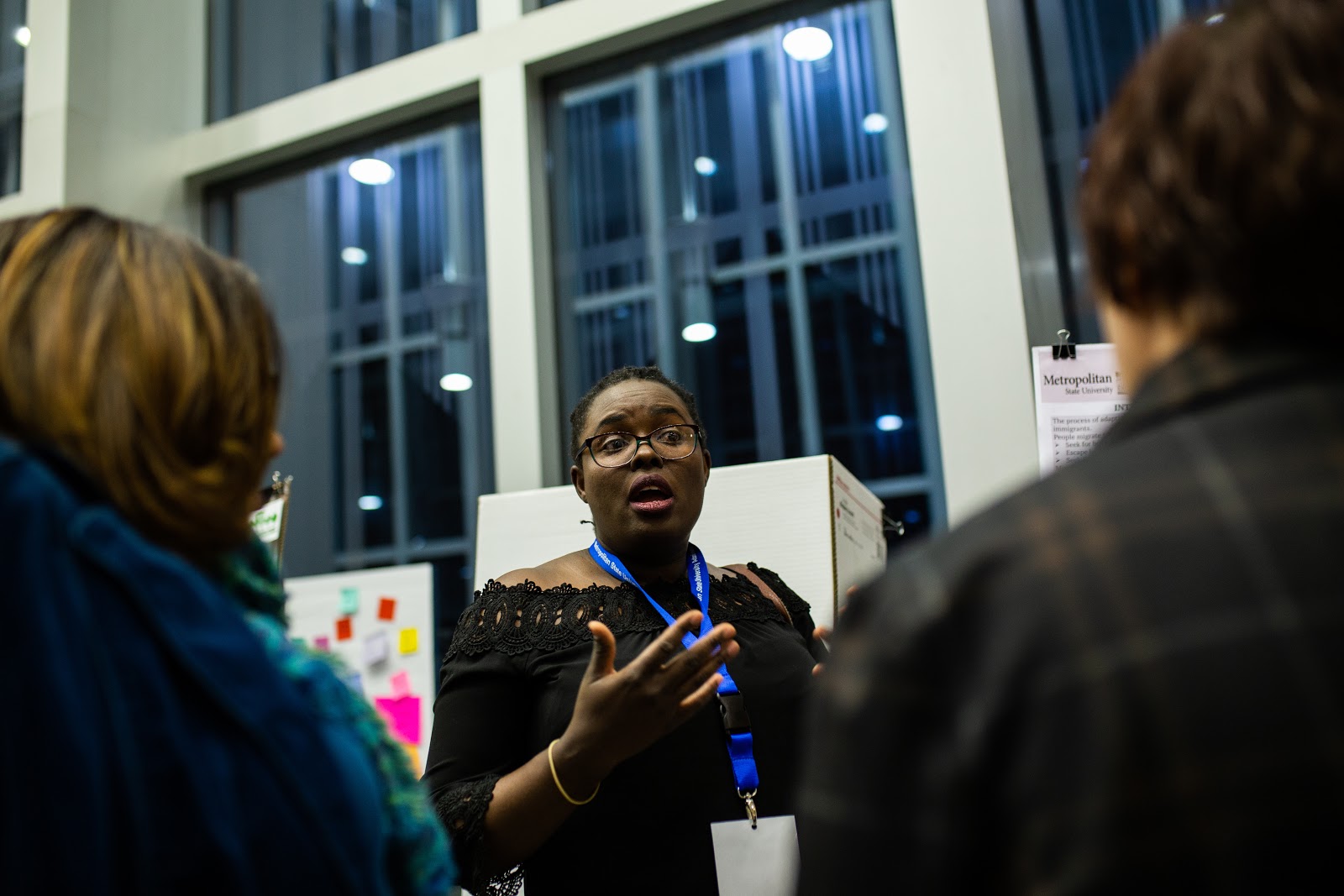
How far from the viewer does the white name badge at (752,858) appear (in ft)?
5.11

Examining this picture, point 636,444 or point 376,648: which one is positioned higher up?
point 636,444

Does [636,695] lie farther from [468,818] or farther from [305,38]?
[305,38]

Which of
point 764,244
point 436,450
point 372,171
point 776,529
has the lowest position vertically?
point 776,529

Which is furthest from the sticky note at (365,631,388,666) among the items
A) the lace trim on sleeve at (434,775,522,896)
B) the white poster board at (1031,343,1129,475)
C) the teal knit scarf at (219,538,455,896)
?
the teal knit scarf at (219,538,455,896)

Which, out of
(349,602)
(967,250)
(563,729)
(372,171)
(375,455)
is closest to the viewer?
(563,729)

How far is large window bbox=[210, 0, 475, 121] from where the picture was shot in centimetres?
377

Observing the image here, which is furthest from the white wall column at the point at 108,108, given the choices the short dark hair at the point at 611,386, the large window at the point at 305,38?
the short dark hair at the point at 611,386

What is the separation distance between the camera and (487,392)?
3465mm

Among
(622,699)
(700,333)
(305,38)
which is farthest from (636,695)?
(305,38)

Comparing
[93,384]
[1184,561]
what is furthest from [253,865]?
[1184,561]

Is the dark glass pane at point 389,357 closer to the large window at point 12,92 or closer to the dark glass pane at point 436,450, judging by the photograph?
the dark glass pane at point 436,450

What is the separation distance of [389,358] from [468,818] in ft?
7.72

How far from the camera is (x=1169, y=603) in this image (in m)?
0.54

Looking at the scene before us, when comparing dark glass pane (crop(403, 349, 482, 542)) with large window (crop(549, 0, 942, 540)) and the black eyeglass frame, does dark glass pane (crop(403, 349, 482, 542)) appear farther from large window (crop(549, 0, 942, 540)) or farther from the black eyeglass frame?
the black eyeglass frame
